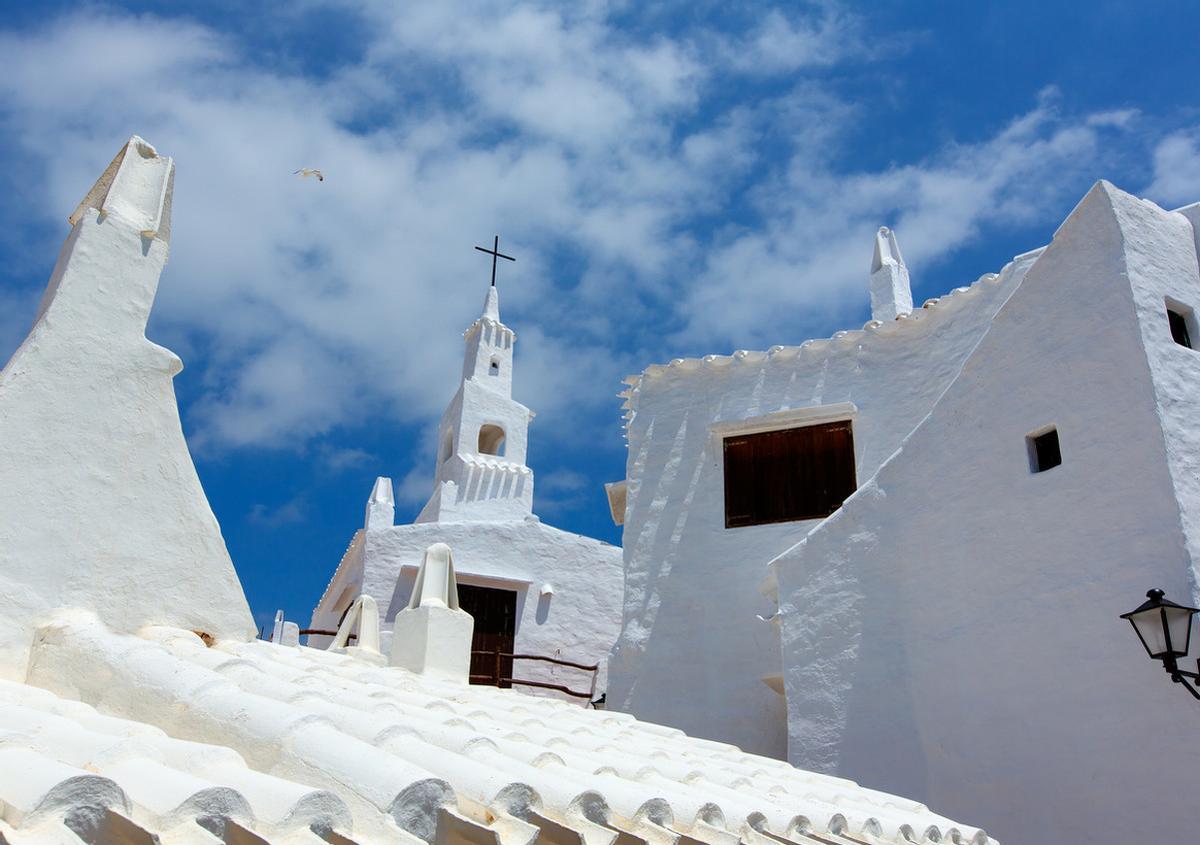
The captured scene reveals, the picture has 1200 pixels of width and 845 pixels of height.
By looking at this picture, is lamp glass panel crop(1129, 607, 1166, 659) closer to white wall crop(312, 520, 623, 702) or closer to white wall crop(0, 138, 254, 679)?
white wall crop(0, 138, 254, 679)

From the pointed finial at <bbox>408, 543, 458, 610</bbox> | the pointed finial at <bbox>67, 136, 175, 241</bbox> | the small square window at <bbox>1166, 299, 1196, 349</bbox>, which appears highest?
the small square window at <bbox>1166, 299, 1196, 349</bbox>

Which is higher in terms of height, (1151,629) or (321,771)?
(1151,629)

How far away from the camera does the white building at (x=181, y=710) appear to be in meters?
2.82

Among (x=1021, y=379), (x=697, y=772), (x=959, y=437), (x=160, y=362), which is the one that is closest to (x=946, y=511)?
(x=959, y=437)

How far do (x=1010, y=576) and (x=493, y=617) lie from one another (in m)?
11.3

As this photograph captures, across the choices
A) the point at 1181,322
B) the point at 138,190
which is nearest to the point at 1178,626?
the point at 1181,322

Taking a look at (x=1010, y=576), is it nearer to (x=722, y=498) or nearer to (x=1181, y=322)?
(x=1181, y=322)

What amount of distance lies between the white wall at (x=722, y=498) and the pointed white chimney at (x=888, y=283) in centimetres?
153

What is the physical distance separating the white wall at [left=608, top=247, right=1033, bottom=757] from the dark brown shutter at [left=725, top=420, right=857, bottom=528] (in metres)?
0.15

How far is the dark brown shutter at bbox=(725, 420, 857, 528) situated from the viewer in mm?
12906

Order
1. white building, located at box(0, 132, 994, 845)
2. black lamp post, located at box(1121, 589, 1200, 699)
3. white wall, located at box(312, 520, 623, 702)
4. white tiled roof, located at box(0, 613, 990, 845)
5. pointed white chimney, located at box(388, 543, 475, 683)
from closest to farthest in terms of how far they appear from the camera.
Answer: white tiled roof, located at box(0, 613, 990, 845), white building, located at box(0, 132, 994, 845), black lamp post, located at box(1121, 589, 1200, 699), pointed white chimney, located at box(388, 543, 475, 683), white wall, located at box(312, 520, 623, 702)

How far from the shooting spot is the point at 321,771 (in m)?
3.36

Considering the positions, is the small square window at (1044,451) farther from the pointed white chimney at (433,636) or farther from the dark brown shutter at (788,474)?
the pointed white chimney at (433,636)

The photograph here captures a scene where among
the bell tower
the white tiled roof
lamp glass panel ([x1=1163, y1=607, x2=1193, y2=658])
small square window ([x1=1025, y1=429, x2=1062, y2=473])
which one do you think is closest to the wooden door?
the bell tower
